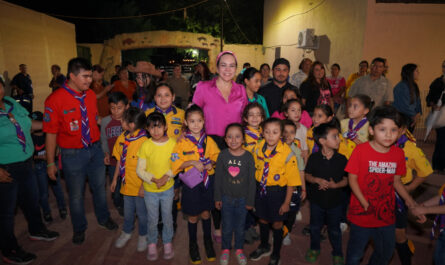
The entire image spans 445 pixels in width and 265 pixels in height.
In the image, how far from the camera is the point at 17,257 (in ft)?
10.4

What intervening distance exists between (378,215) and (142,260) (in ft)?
8.46

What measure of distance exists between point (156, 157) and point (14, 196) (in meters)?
1.66

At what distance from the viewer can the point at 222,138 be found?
336cm

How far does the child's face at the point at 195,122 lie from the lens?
305cm

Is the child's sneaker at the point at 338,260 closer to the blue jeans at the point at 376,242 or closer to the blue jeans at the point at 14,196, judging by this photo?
the blue jeans at the point at 376,242

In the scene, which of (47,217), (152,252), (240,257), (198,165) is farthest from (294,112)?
(47,217)

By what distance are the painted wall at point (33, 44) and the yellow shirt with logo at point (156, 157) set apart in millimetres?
10030

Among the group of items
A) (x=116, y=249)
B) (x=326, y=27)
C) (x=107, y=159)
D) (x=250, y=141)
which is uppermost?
(x=326, y=27)

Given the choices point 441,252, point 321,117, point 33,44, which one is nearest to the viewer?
point 441,252

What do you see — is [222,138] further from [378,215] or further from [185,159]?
[378,215]

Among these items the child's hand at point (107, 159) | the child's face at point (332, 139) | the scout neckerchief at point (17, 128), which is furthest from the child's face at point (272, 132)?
the scout neckerchief at point (17, 128)

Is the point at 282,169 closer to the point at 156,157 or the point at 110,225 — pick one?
the point at 156,157

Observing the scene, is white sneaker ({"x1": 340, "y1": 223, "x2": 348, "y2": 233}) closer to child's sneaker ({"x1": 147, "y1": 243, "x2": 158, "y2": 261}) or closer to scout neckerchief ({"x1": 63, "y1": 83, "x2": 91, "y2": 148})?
child's sneaker ({"x1": 147, "y1": 243, "x2": 158, "y2": 261})

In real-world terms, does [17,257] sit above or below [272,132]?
below
